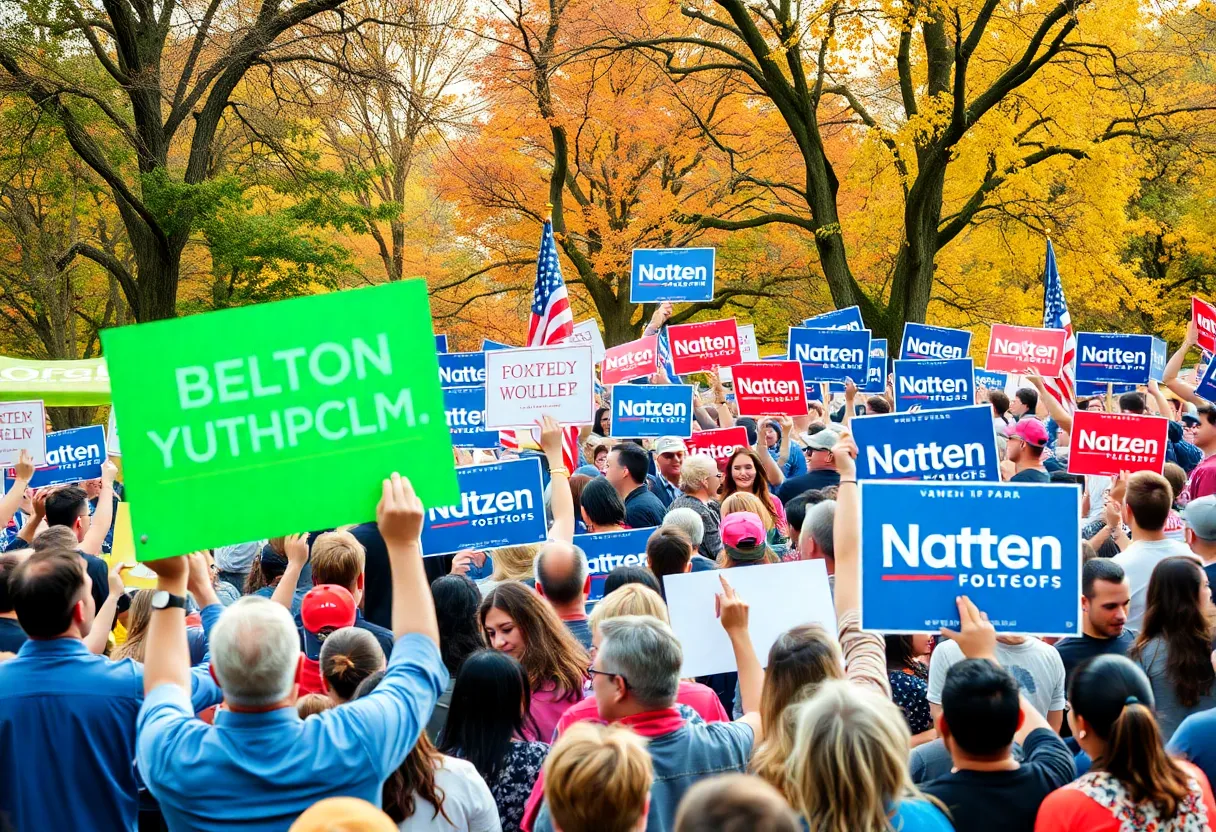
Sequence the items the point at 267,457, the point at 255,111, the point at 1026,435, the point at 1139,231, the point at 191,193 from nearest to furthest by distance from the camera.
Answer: the point at 267,457 < the point at 1026,435 < the point at 191,193 < the point at 255,111 < the point at 1139,231

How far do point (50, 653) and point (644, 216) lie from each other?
87.2ft

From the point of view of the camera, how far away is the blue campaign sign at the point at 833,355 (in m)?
13.5

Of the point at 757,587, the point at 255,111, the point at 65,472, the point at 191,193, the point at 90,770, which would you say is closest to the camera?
the point at 90,770

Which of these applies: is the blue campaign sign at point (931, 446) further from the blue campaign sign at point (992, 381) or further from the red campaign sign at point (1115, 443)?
→ the blue campaign sign at point (992, 381)

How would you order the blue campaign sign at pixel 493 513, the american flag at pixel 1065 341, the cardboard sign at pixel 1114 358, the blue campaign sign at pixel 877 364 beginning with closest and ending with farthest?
the blue campaign sign at pixel 493 513 < the cardboard sign at pixel 1114 358 < the american flag at pixel 1065 341 < the blue campaign sign at pixel 877 364

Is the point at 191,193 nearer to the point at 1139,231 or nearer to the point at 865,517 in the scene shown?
the point at 865,517

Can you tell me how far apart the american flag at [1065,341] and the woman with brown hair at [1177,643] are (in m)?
6.90

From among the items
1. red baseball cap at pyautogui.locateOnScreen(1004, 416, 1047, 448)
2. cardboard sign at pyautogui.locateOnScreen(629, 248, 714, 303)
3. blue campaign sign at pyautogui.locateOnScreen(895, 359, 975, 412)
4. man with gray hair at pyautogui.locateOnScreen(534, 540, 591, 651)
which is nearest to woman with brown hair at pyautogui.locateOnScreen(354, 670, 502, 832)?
man with gray hair at pyautogui.locateOnScreen(534, 540, 591, 651)

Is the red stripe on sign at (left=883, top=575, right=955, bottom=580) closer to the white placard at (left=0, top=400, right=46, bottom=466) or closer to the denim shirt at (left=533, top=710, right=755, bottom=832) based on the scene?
the denim shirt at (left=533, top=710, right=755, bottom=832)

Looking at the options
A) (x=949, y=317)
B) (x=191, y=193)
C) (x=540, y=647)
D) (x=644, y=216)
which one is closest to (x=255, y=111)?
(x=191, y=193)

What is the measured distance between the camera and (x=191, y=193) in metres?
21.5

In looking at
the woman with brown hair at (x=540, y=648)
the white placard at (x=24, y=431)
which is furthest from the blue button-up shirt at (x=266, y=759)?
the white placard at (x=24, y=431)

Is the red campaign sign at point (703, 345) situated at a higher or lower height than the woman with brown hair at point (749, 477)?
higher

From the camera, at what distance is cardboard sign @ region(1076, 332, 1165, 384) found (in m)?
13.3
